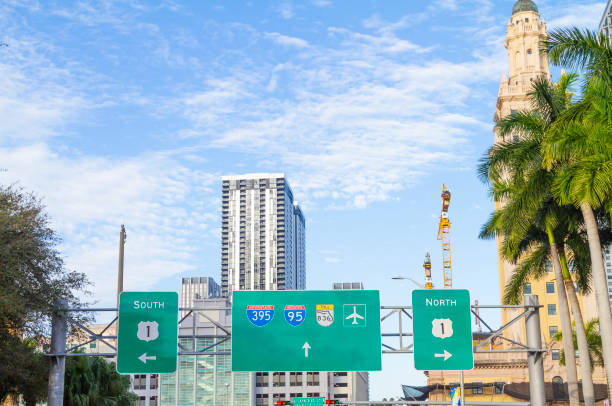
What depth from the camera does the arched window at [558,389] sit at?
88.6 meters

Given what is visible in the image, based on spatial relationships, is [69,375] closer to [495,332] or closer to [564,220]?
[495,332]

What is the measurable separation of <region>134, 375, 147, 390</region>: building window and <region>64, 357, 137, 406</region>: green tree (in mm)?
102803

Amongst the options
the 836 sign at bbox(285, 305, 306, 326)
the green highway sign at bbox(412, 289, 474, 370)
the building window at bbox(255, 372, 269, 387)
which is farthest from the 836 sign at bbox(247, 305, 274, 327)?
the building window at bbox(255, 372, 269, 387)

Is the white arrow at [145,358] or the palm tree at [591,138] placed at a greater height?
the palm tree at [591,138]

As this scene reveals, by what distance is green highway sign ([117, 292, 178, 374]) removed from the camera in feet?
87.8

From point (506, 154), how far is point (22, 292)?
2164 cm

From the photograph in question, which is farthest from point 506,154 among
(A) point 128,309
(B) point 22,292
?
(B) point 22,292

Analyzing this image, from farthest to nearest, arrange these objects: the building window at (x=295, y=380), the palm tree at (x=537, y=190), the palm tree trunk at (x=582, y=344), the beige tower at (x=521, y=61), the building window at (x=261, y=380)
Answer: the building window at (x=295, y=380) < the building window at (x=261, y=380) < the beige tower at (x=521, y=61) < the palm tree at (x=537, y=190) < the palm tree trunk at (x=582, y=344)

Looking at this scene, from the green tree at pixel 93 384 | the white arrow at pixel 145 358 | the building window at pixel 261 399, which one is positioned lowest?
the building window at pixel 261 399

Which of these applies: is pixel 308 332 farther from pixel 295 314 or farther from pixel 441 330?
pixel 441 330

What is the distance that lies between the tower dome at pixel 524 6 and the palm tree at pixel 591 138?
103907 mm

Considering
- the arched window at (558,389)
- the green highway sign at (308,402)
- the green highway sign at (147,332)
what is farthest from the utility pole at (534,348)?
the arched window at (558,389)

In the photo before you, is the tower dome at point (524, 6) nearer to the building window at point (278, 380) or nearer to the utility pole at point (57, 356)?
the building window at point (278, 380)

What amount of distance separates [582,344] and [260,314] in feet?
53.0
